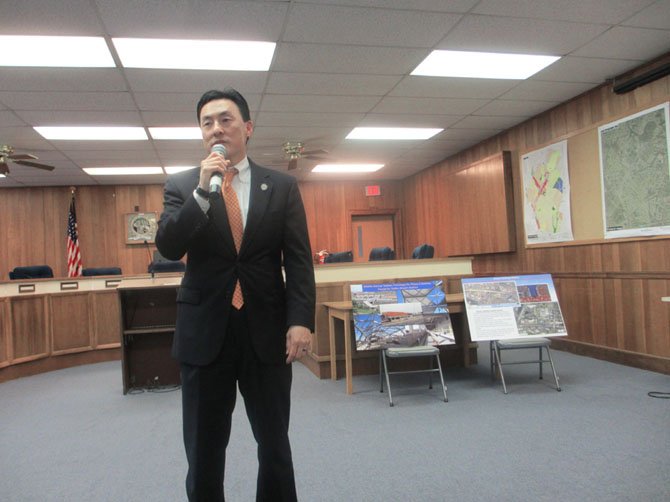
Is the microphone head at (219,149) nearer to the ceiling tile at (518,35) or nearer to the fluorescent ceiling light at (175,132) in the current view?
the ceiling tile at (518,35)

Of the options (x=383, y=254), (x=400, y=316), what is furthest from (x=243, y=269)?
(x=383, y=254)

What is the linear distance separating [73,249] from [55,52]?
19.1 feet

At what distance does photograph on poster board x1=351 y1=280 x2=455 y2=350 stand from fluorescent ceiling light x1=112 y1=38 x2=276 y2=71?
2057mm

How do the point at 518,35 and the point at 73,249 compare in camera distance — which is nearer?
the point at 518,35

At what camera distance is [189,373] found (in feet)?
4.50

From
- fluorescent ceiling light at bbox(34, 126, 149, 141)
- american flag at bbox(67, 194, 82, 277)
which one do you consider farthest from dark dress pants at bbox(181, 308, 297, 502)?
american flag at bbox(67, 194, 82, 277)

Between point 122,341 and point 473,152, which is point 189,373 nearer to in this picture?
point 122,341

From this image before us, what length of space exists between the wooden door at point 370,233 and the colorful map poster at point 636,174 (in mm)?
5617

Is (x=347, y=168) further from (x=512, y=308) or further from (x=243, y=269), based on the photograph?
(x=243, y=269)

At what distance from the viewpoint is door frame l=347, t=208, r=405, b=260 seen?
1023 centimetres

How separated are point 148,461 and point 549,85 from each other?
4.90m

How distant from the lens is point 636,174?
466cm

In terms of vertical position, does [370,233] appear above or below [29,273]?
above

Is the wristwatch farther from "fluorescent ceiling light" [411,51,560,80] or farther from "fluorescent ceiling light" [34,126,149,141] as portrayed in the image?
"fluorescent ceiling light" [34,126,149,141]
